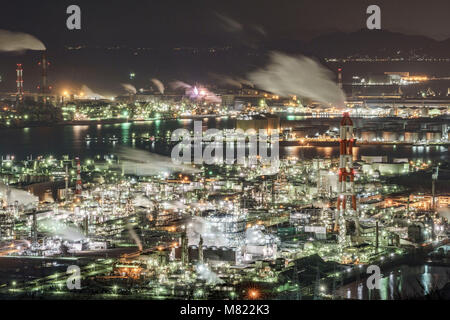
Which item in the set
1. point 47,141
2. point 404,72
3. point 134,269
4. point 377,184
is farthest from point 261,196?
point 404,72

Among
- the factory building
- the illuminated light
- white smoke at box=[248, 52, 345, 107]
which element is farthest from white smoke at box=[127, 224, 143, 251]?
white smoke at box=[248, 52, 345, 107]

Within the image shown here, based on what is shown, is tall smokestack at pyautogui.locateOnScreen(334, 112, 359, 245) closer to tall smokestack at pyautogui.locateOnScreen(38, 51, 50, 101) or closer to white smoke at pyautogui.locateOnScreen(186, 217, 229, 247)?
white smoke at pyautogui.locateOnScreen(186, 217, 229, 247)

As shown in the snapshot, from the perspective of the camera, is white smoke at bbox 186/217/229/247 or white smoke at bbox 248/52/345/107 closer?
white smoke at bbox 186/217/229/247

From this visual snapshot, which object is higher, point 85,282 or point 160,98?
point 160,98

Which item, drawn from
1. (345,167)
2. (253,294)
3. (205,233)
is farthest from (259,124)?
(253,294)

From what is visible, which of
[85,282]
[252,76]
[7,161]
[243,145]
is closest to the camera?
[85,282]

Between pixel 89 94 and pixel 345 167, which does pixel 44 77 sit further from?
pixel 345 167

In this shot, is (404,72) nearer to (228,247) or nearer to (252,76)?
(252,76)

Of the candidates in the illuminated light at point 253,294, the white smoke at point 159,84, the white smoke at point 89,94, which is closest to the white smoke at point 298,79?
the white smoke at point 159,84
